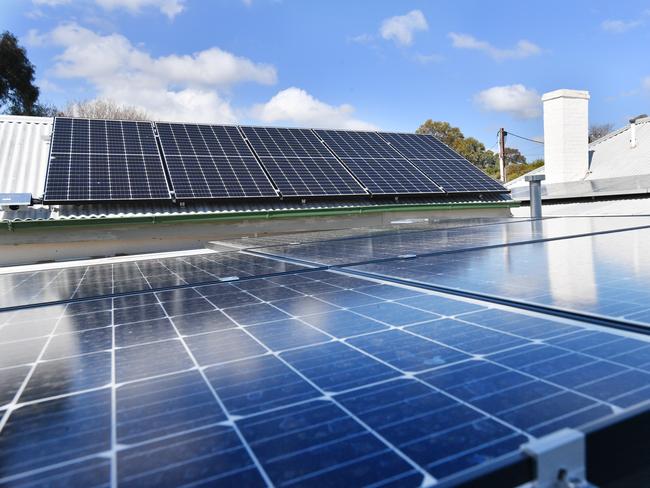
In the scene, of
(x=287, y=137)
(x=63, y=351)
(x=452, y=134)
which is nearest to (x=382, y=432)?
(x=63, y=351)

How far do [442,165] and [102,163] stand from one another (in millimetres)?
12536

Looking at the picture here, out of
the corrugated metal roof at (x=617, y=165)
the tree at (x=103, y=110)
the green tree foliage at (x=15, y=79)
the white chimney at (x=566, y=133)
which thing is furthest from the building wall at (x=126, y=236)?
the tree at (x=103, y=110)

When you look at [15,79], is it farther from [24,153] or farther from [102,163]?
[102,163]

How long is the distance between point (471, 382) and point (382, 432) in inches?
25.2

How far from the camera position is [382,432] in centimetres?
192

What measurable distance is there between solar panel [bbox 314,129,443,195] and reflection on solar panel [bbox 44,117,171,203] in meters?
6.79

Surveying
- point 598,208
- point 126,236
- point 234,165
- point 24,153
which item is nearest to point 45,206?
point 126,236

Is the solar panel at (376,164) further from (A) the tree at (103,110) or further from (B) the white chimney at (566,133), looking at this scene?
(A) the tree at (103,110)

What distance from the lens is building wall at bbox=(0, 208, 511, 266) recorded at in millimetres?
11859

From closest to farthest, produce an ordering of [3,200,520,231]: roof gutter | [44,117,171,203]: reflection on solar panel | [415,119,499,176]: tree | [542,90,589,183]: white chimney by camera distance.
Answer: [3,200,520,231]: roof gutter, [44,117,171,203]: reflection on solar panel, [542,90,589,183]: white chimney, [415,119,499,176]: tree

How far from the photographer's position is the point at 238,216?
13.9 metres

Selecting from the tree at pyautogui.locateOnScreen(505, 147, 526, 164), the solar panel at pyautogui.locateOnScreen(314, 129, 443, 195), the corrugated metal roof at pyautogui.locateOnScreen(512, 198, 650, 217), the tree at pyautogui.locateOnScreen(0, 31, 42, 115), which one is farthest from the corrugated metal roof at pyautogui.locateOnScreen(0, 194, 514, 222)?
the tree at pyautogui.locateOnScreen(505, 147, 526, 164)

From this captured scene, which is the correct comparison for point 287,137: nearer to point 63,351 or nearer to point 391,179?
point 391,179

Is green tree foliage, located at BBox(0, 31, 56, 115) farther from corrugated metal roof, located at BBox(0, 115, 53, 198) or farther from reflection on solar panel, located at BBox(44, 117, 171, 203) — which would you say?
reflection on solar panel, located at BBox(44, 117, 171, 203)
